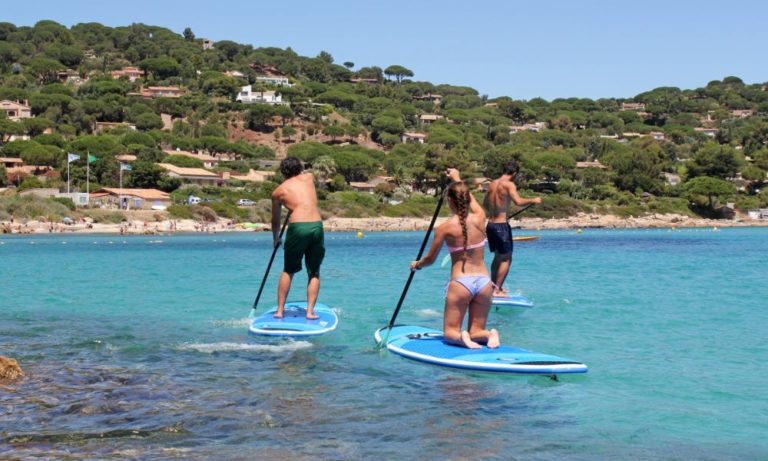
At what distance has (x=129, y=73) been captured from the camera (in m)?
174

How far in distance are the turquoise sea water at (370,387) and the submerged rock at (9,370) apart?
0.55ft

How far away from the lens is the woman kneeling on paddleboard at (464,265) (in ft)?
27.9

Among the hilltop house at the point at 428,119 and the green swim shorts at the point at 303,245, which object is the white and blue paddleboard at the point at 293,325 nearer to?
the green swim shorts at the point at 303,245

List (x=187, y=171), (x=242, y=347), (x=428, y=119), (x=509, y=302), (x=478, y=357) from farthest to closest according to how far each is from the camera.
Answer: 1. (x=428, y=119)
2. (x=187, y=171)
3. (x=509, y=302)
4. (x=242, y=347)
5. (x=478, y=357)

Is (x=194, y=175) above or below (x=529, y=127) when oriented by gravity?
below

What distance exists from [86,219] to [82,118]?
196 feet

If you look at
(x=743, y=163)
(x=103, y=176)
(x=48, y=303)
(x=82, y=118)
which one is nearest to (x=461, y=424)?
(x=48, y=303)

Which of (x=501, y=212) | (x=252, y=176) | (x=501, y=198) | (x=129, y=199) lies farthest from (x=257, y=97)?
(x=501, y=198)

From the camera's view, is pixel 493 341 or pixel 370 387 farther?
pixel 493 341

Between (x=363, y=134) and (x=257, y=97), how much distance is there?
2435 centimetres

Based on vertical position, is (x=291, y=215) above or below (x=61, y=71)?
below

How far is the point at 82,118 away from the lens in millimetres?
124562

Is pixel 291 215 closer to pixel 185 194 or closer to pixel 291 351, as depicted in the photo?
pixel 291 351

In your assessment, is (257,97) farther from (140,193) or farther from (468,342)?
(468,342)
